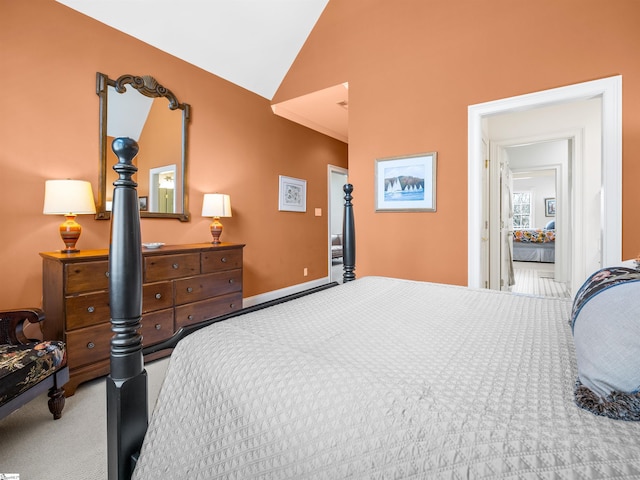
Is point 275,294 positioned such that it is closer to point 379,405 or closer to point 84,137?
point 84,137

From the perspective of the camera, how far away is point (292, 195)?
4.74 metres

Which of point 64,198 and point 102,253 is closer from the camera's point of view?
point 64,198

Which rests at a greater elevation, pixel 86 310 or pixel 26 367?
pixel 86 310

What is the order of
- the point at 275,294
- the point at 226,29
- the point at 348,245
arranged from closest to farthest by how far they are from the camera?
the point at 348,245, the point at 226,29, the point at 275,294

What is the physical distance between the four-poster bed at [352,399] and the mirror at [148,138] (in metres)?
2.28

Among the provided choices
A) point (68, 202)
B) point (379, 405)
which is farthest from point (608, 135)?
point (68, 202)

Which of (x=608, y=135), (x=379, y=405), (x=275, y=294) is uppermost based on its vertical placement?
(x=608, y=135)

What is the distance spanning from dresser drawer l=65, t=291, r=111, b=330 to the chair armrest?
23 centimetres

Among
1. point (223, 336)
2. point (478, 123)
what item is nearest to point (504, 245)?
point (478, 123)

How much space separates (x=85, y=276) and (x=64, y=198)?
58 centimetres

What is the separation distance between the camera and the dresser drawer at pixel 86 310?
206cm

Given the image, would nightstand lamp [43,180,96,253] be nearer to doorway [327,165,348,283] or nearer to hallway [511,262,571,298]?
doorway [327,165,348,283]

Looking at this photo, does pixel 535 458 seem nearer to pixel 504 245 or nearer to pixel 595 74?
pixel 595 74

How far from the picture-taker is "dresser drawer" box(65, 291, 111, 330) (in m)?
2.06
